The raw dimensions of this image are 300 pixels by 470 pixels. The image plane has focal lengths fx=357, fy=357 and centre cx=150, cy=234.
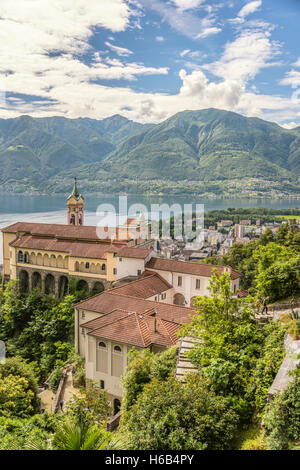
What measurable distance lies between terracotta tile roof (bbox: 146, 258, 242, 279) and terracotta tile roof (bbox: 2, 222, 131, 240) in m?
4.72

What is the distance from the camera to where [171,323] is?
17516 mm

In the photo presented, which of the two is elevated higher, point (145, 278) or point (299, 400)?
point (299, 400)

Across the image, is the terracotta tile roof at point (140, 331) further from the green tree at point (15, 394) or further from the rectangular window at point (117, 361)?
the green tree at point (15, 394)

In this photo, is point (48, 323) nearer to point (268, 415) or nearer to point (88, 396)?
point (88, 396)

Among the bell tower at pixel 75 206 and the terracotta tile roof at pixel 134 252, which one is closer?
the terracotta tile roof at pixel 134 252

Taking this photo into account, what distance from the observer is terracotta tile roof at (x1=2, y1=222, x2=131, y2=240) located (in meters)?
33.0

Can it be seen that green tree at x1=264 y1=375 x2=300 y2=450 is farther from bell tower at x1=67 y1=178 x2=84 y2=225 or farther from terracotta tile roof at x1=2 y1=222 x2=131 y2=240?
bell tower at x1=67 y1=178 x2=84 y2=225

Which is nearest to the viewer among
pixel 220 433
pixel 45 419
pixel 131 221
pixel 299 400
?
pixel 299 400

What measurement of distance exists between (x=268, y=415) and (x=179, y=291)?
19822 mm

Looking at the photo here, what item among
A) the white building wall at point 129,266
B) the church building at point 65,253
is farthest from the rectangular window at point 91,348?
the church building at point 65,253

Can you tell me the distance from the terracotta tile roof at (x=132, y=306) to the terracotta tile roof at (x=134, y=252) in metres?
5.22

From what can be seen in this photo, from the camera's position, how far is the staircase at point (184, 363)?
34.0ft
